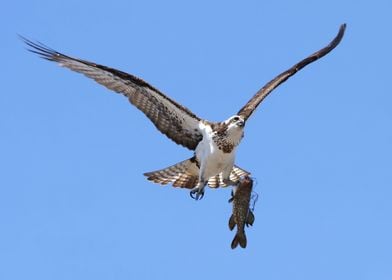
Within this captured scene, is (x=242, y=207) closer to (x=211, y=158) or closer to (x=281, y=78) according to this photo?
(x=211, y=158)

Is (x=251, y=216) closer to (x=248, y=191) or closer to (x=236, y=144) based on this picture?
(x=248, y=191)

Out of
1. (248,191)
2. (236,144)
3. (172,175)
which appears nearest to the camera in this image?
(248,191)

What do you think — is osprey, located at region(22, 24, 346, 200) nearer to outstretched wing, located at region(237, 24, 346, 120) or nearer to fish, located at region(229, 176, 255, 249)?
outstretched wing, located at region(237, 24, 346, 120)

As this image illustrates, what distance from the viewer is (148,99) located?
16938mm

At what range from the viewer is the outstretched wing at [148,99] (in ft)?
53.6

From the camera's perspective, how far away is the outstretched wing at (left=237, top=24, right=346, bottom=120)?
672 inches

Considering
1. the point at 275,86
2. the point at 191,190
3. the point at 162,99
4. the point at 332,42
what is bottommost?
the point at 191,190

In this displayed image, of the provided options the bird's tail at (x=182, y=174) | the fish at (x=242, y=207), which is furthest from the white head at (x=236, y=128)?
the fish at (x=242, y=207)

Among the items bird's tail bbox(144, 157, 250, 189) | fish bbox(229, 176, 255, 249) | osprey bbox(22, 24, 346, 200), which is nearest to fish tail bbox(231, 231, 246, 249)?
fish bbox(229, 176, 255, 249)

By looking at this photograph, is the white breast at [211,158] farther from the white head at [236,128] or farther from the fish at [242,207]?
the fish at [242,207]

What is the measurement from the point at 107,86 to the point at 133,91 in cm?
44

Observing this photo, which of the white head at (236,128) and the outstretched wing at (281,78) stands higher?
the outstretched wing at (281,78)

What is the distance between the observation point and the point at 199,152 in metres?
17.0

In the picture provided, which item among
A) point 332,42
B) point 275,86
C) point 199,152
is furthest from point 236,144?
point 332,42
